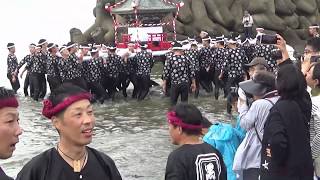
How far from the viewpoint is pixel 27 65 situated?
16688 mm

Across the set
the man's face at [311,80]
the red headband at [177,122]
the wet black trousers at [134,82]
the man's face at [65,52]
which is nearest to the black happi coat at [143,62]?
the wet black trousers at [134,82]

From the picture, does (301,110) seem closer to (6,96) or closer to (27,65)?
(6,96)

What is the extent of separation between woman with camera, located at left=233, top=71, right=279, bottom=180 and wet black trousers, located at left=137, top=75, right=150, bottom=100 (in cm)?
1064

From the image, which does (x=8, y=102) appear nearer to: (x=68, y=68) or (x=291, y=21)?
(x=68, y=68)

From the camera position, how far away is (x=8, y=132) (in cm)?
315

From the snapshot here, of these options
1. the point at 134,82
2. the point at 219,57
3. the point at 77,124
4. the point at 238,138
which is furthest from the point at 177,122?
the point at 134,82

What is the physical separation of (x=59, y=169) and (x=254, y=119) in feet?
7.12

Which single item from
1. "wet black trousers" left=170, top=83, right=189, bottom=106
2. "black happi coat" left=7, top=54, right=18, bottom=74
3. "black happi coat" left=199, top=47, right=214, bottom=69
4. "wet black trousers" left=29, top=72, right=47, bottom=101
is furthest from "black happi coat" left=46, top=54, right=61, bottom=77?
"black happi coat" left=199, top=47, right=214, bottom=69

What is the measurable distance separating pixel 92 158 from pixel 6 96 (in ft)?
2.11

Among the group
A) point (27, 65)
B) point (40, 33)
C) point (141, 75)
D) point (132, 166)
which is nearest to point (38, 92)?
point (27, 65)

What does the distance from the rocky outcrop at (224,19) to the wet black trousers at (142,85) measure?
365 inches

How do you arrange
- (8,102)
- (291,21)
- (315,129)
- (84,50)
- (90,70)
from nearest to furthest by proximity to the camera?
1. (8,102)
2. (315,129)
3. (90,70)
4. (84,50)
5. (291,21)

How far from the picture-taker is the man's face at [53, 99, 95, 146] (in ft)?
11.6

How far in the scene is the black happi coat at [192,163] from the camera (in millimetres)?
4203
